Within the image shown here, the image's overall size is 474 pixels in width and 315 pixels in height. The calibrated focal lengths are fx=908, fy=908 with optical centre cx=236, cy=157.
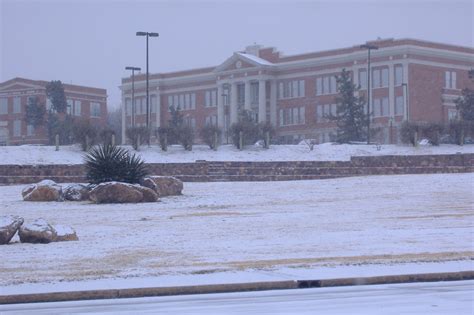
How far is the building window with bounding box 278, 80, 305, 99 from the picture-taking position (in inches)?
3895

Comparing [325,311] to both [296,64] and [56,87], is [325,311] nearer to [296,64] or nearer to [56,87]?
[56,87]

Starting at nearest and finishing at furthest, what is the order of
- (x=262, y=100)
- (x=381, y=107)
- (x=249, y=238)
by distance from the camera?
(x=249, y=238) < (x=381, y=107) < (x=262, y=100)

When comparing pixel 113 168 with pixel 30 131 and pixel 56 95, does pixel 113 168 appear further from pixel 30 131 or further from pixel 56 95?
pixel 30 131

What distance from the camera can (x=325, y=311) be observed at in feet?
39.9

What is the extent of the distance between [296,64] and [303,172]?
55411 millimetres

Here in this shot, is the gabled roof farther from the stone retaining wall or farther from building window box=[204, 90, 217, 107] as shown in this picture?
the stone retaining wall

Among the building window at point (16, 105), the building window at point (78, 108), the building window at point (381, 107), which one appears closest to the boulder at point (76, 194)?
the building window at point (381, 107)

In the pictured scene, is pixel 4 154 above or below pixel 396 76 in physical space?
below

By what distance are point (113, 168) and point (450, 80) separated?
64885mm

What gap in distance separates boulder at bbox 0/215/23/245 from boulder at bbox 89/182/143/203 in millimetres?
10864

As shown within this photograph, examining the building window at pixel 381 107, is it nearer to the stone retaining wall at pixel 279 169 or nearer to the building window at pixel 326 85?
the building window at pixel 326 85

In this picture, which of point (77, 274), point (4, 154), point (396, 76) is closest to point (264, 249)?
point (77, 274)

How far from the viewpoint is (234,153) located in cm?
4962

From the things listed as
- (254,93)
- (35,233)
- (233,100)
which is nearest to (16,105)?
(233,100)
